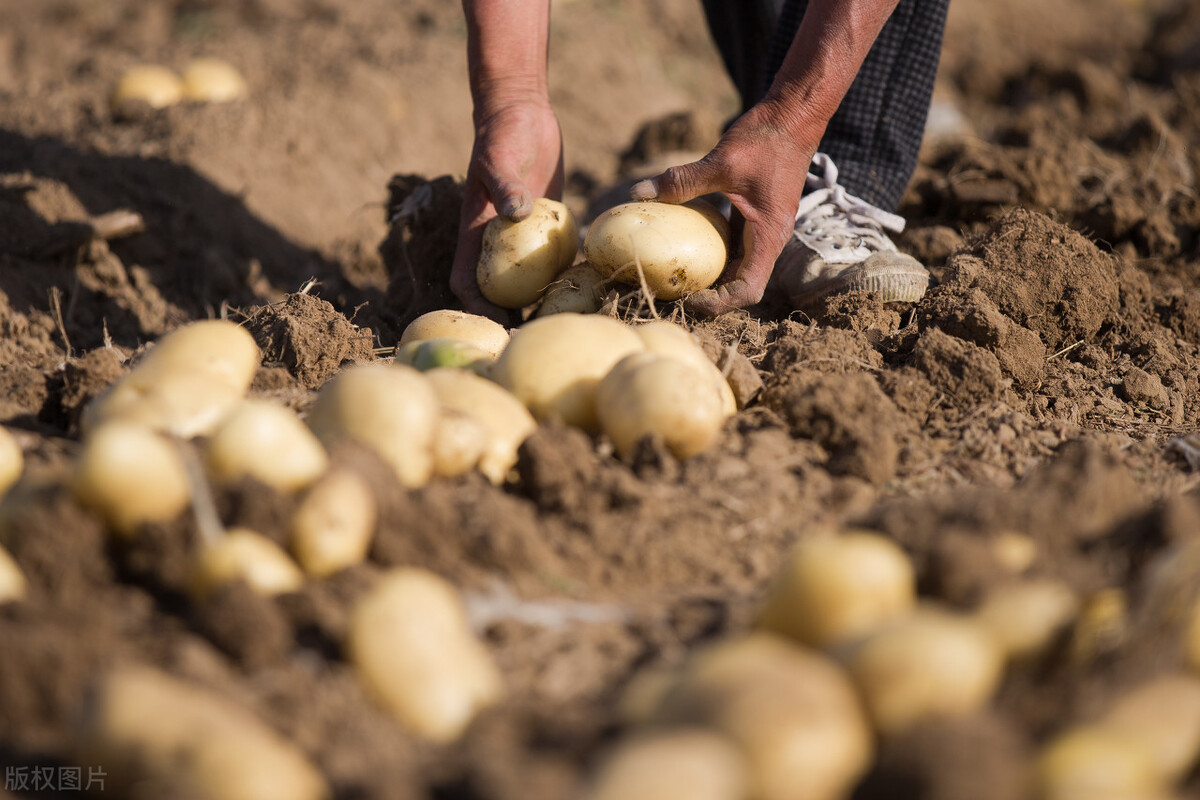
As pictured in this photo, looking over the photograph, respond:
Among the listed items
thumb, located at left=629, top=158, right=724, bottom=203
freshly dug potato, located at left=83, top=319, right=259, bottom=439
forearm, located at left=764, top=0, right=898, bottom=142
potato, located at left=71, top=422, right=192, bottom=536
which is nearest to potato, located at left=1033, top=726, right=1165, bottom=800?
potato, located at left=71, top=422, right=192, bottom=536

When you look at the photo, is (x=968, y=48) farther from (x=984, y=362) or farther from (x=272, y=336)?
(x=272, y=336)

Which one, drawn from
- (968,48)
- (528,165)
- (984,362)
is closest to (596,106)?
(968,48)

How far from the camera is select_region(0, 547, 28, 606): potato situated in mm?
1635

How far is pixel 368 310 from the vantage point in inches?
162

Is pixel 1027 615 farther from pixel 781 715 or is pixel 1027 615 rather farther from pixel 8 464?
pixel 8 464

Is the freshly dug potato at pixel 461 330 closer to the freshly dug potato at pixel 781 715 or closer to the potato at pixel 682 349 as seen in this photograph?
the potato at pixel 682 349

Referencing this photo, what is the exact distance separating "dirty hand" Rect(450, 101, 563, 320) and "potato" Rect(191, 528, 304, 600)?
1.80 meters

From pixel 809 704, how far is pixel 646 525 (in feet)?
2.56

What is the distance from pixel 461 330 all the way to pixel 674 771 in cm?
184

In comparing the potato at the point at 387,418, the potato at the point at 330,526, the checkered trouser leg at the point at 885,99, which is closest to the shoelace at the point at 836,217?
the checkered trouser leg at the point at 885,99

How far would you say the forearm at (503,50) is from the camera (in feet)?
11.7

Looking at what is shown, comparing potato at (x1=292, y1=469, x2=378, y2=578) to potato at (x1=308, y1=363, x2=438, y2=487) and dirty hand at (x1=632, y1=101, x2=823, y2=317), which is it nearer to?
potato at (x1=308, y1=363, x2=438, y2=487)

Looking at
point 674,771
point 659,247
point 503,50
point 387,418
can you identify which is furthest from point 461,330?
point 674,771

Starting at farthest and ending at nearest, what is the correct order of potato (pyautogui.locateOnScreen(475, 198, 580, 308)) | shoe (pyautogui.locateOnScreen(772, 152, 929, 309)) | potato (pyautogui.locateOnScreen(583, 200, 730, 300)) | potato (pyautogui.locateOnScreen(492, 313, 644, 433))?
shoe (pyautogui.locateOnScreen(772, 152, 929, 309)) → potato (pyautogui.locateOnScreen(475, 198, 580, 308)) → potato (pyautogui.locateOnScreen(583, 200, 730, 300)) → potato (pyautogui.locateOnScreen(492, 313, 644, 433))
